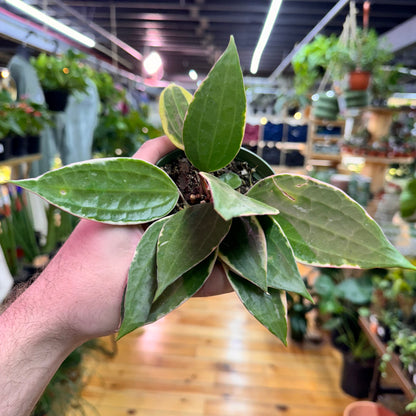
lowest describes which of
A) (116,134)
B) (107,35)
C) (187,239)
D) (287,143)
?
(287,143)

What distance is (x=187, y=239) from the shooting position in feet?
1.42

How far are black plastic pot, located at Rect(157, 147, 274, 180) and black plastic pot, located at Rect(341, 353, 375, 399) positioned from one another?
1.83 m

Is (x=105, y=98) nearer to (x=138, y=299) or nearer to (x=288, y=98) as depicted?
(x=288, y=98)

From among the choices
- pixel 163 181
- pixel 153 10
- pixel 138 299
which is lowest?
pixel 138 299

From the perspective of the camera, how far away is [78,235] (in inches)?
19.8

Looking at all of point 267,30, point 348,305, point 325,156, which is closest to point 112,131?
point 267,30

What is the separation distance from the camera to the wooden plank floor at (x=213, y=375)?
192 centimetres

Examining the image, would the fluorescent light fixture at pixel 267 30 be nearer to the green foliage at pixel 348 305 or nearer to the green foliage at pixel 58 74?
the green foliage at pixel 58 74

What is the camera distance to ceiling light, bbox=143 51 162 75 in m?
3.27

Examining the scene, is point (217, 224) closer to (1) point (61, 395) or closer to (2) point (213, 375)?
(1) point (61, 395)

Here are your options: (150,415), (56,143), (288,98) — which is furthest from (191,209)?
(288,98)

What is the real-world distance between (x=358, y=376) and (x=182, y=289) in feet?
6.38

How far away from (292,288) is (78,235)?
0.29 meters

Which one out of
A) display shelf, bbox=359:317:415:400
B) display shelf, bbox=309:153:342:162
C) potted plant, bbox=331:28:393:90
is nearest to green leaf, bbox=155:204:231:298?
display shelf, bbox=359:317:415:400
